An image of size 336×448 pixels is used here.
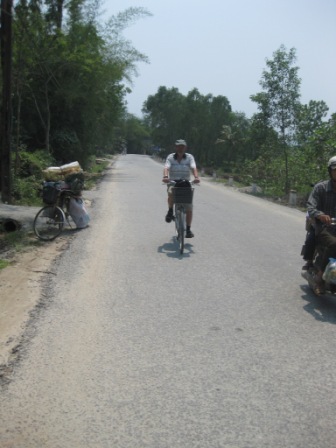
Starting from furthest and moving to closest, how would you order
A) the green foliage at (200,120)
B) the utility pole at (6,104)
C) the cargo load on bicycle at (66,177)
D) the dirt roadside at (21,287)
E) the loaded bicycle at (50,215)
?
the green foliage at (200,120)
the utility pole at (6,104)
the cargo load on bicycle at (66,177)
the loaded bicycle at (50,215)
the dirt roadside at (21,287)

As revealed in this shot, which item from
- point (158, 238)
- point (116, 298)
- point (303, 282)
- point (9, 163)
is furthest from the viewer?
point (9, 163)

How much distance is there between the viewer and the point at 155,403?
3.31m

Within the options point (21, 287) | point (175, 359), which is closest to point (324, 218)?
point (175, 359)

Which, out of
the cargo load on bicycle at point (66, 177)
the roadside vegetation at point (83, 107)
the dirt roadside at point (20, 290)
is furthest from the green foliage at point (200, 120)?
the dirt roadside at point (20, 290)

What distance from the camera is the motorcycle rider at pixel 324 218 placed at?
17.9 feet

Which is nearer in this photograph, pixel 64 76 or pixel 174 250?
pixel 174 250

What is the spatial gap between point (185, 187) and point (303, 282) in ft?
8.81

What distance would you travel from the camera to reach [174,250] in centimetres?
Result: 829

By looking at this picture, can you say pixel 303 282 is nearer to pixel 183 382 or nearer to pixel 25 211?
pixel 183 382

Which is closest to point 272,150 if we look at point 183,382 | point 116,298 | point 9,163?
point 9,163

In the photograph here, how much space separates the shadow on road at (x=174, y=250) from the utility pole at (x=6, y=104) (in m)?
6.08

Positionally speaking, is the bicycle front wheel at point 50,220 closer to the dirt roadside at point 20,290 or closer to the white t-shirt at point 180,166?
the dirt roadside at point 20,290

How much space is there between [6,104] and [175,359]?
35.0ft

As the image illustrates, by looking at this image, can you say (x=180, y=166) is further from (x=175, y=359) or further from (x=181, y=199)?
(x=175, y=359)
